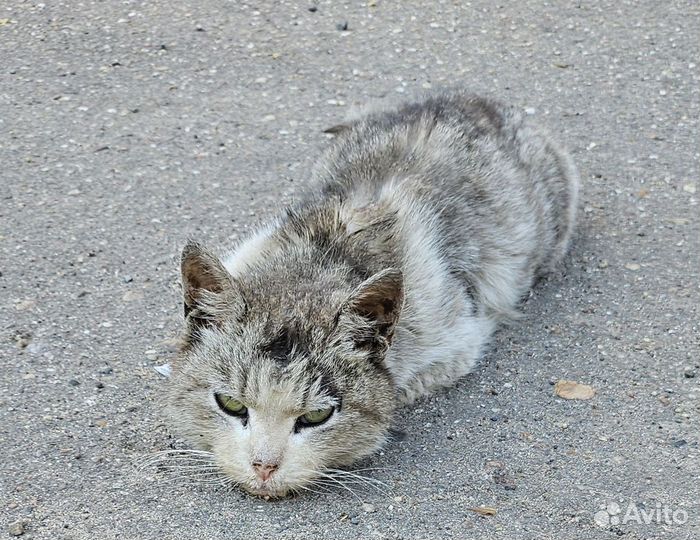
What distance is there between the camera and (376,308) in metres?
4.31

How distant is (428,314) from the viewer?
16.3 feet

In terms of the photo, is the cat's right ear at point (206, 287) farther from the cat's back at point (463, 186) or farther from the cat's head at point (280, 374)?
the cat's back at point (463, 186)

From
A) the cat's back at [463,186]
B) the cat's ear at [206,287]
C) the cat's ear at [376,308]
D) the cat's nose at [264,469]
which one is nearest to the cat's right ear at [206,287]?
the cat's ear at [206,287]

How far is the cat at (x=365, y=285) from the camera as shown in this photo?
13.5 feet

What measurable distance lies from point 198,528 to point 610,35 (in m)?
6.10

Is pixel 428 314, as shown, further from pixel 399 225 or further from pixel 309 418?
pixel 309 418

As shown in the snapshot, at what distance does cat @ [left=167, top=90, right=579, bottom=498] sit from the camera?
4.12m

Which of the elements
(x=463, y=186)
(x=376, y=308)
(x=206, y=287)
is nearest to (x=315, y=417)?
(x=376, y=308)

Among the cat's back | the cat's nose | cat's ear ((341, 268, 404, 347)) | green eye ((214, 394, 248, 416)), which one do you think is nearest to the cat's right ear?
green eye ((214, 394, 248, 416))

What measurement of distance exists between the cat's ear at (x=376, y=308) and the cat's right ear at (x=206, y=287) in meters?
0.46

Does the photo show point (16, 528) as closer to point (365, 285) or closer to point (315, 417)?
point (315, 417)

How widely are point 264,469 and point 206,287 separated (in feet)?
2.59

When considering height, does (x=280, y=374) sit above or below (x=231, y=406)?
above

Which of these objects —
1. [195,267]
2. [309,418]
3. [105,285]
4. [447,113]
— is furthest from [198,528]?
[447,113]
